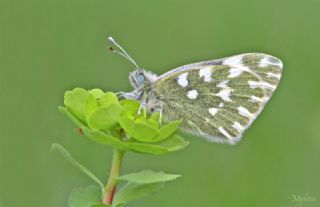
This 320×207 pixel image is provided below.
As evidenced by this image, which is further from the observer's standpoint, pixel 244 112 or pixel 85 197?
pixel 244 112

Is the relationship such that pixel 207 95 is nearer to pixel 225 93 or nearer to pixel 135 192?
pixel 225 93

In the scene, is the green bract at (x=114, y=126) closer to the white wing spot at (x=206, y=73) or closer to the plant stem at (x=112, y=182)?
the plant stem at (x=112, y=182)

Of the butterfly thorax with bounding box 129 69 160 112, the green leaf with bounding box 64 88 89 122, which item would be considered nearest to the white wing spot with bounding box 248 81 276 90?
the butterfly thorax with bounding box 129 69 160 112

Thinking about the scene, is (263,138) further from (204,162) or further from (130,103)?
(130,103)

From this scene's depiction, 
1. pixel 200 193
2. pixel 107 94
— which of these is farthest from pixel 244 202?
pixel 107 94

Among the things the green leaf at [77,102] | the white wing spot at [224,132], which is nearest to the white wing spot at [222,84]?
the white wing spot at [224,132]

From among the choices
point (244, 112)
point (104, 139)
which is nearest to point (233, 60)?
point (244, 112)

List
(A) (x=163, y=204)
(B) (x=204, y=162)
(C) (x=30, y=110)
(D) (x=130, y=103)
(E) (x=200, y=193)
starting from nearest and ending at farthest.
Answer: (D) (x=130, y=103)
(A) (x=163, y=204)
(E) (x=200, y=193)
(B) (x=204, y=162)
(C) (x=30, y=110)

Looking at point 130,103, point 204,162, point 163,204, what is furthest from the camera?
point 204,162
